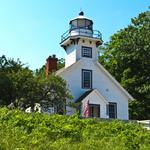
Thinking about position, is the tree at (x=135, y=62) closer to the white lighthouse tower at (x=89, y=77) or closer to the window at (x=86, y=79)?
the white lighthouse tower at (x=89, y=77)

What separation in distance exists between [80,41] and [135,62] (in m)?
8.08

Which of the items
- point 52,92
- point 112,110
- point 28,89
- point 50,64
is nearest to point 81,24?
point 50,64

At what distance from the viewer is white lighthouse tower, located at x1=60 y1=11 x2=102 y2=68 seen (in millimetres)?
33906

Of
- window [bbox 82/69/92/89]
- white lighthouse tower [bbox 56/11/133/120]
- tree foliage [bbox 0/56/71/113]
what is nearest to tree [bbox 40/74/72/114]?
tree foliage [bbox 0/56/71/113]

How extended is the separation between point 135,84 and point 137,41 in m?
3.99

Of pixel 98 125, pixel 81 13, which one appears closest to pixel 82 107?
pixel 81 13

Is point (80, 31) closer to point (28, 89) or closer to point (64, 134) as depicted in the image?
point (28, 89)

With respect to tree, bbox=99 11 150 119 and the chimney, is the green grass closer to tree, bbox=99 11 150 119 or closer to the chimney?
the chimney

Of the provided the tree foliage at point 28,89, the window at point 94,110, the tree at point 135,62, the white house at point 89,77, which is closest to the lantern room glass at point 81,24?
the white house at point 89,77

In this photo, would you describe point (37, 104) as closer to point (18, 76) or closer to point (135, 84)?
point (18, 76)

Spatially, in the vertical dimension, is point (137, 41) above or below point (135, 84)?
above

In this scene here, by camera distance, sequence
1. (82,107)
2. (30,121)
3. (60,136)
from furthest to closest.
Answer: (82,107) → (30,121) → (60,136)

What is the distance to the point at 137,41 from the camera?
39969 mm

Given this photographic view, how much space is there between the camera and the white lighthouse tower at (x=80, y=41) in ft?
111
